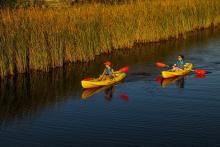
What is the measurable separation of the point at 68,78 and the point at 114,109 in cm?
597

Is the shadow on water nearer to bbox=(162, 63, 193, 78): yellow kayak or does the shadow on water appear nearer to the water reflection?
the water reflection

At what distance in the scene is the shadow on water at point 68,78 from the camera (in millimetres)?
18547

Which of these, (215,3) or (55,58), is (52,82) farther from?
(215,3)

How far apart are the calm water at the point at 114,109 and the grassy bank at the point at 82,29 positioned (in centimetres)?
79

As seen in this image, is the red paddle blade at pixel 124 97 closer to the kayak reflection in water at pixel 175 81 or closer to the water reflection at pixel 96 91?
the water reflection at pixel 96 91

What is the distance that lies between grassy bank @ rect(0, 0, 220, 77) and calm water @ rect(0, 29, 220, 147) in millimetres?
795

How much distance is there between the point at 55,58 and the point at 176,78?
20.2 feet

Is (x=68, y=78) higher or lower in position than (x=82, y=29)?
lower

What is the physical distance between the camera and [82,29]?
2616 centimetres

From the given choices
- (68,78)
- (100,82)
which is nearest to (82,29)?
(68,78)

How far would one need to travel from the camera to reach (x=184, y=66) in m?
23.2

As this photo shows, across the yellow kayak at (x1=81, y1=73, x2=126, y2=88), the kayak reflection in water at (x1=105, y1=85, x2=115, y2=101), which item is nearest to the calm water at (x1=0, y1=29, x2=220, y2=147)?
the kayak reflection in water at (x1=105, y1=85, x2=115, y2=101)

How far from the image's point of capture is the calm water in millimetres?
14359

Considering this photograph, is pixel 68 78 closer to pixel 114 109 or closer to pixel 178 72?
pixel 178 72
